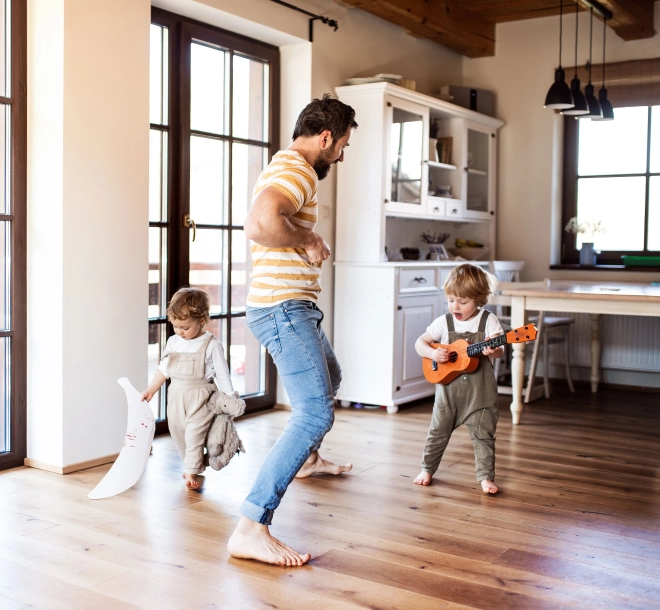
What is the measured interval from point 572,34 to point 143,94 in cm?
361

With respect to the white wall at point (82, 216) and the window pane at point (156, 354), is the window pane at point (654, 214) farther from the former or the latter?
the white wall at point (82, 216)

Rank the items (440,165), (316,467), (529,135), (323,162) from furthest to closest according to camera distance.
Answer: (529,135), (440,165), (316,467), (323,162)

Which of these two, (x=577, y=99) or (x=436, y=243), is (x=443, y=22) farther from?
(x=436, y=243)

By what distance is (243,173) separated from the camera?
457cm

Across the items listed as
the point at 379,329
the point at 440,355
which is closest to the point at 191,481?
the point at 440,355

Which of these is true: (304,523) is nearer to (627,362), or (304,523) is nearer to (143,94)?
(143,94)

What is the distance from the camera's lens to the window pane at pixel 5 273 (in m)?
3.34

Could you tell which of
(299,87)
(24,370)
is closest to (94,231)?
(24,370)

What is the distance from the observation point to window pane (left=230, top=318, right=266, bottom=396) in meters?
4.56

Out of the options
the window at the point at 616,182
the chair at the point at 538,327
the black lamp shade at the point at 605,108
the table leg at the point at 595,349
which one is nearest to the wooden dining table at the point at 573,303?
the chair at the point at 538,327

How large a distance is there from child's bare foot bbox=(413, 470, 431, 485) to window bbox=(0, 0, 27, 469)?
5.46ft

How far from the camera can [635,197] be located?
5.84 m

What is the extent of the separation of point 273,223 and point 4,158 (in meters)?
1.70

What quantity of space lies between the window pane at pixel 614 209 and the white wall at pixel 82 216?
366 centimetres
